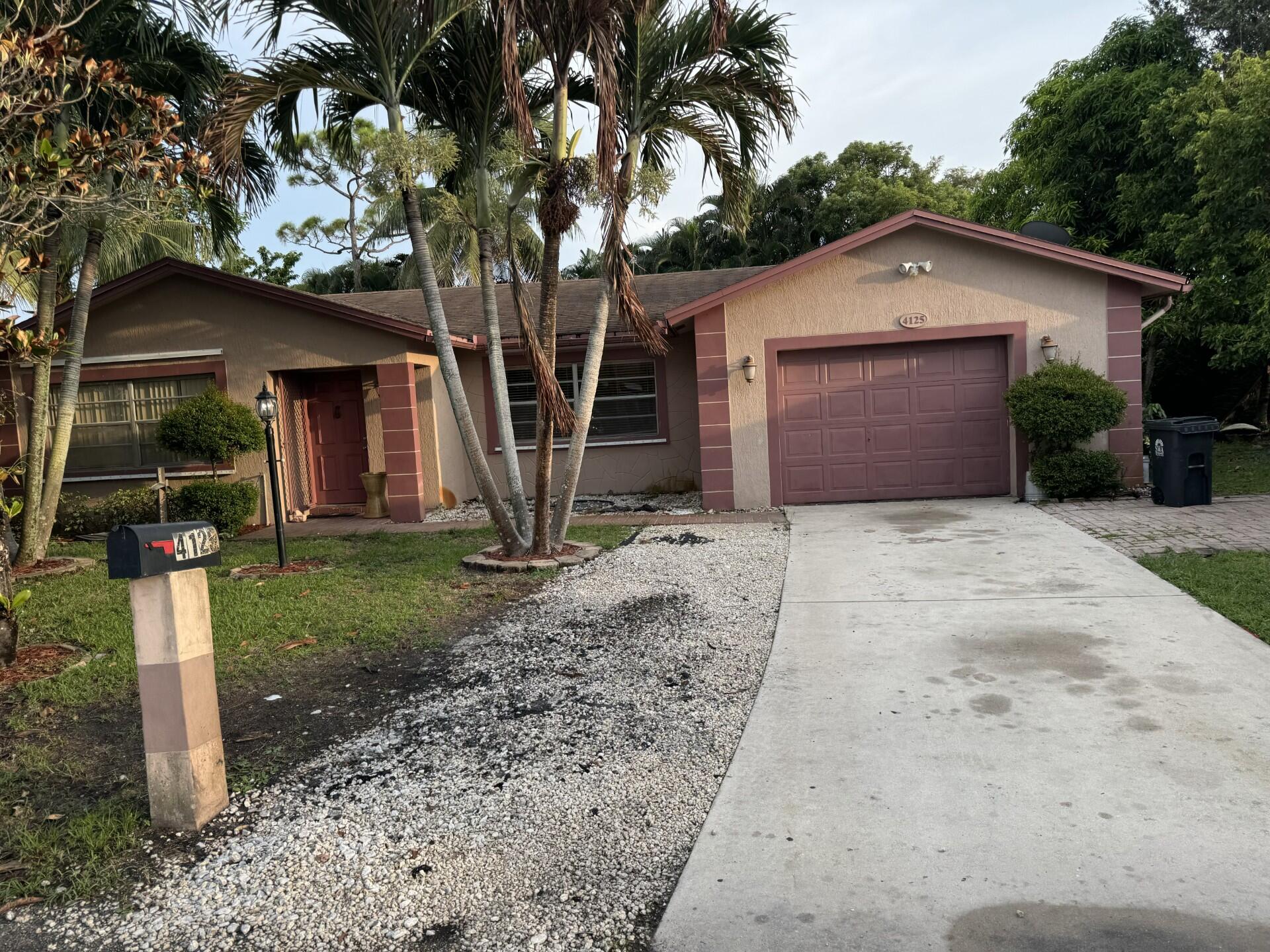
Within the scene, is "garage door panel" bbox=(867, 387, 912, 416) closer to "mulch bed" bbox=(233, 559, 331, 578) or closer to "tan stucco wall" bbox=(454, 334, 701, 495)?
"tan stucco wall" bbox=(454, 334, 701, 495)

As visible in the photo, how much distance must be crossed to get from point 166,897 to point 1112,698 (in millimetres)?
4424

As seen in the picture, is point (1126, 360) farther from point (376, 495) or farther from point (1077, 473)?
point (376, 495)

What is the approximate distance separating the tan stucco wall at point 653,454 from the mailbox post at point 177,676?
11285 mm

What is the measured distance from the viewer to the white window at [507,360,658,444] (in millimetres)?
15188

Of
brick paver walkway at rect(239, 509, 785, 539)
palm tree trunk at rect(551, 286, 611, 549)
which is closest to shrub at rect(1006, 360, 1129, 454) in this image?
brick paver walkway at rect(239, 509, 785, 539)

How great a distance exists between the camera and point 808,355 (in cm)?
1304

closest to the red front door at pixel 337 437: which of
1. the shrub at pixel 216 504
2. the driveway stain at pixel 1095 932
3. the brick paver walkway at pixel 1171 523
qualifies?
the shrub at pixel 216 504

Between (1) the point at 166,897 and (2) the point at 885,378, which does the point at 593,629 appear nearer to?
(1) the point at 166,897

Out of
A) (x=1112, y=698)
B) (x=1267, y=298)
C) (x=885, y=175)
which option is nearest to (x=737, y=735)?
(x=1112, y=698)

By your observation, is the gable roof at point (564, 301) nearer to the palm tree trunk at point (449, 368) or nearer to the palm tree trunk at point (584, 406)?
the palm tree trunk at point (584, 406)

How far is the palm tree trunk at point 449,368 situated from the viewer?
8766 mm

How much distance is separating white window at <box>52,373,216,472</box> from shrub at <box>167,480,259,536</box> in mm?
1685

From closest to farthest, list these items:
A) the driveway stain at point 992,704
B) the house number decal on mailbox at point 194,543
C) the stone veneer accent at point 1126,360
Result: the house number decal on mailbox at point 194,543, the driveway stain at point 992,704, the stone veneer accent at point 1126,360

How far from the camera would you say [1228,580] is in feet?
23.4
